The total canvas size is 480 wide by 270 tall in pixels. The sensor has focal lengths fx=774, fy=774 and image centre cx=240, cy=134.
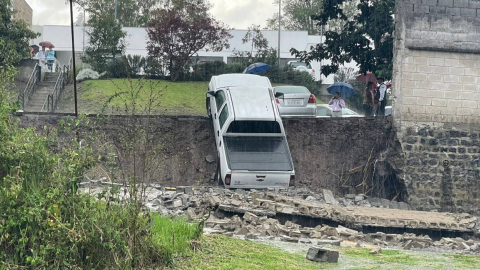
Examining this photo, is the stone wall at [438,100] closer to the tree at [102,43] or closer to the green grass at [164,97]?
the green grass at [164,97]

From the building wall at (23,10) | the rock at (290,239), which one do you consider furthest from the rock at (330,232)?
the building wall at (23,10)

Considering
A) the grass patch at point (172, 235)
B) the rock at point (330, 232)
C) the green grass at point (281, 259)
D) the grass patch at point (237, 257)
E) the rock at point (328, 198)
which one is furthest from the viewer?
the rock at point (328, 198)

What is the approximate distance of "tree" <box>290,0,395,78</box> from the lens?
28.5 meters

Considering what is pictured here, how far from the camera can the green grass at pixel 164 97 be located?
102 ft

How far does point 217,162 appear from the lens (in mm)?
24156

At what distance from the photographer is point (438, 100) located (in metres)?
23.8

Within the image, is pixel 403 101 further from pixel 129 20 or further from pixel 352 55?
pixel 129 20

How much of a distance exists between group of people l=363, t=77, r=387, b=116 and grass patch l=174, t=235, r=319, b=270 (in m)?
15.5

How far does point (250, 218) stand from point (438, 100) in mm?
10218

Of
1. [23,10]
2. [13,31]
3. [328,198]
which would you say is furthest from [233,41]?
[328,198]

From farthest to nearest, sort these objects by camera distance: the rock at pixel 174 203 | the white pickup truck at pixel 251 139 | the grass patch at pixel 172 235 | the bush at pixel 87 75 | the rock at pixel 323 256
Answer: the bush at pixel 87 75 → the white pickup truck at pixel 251 139 → the rock at pixel 174 203 → the rock at pixel 323 256 → the grass patch at pixel 172 235

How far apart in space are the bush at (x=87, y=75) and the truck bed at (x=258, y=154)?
1524cm

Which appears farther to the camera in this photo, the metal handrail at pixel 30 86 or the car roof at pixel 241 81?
the metal handrail at pixel 30 86

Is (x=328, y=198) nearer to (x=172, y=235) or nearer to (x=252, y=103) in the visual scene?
(x=252, y=103)
